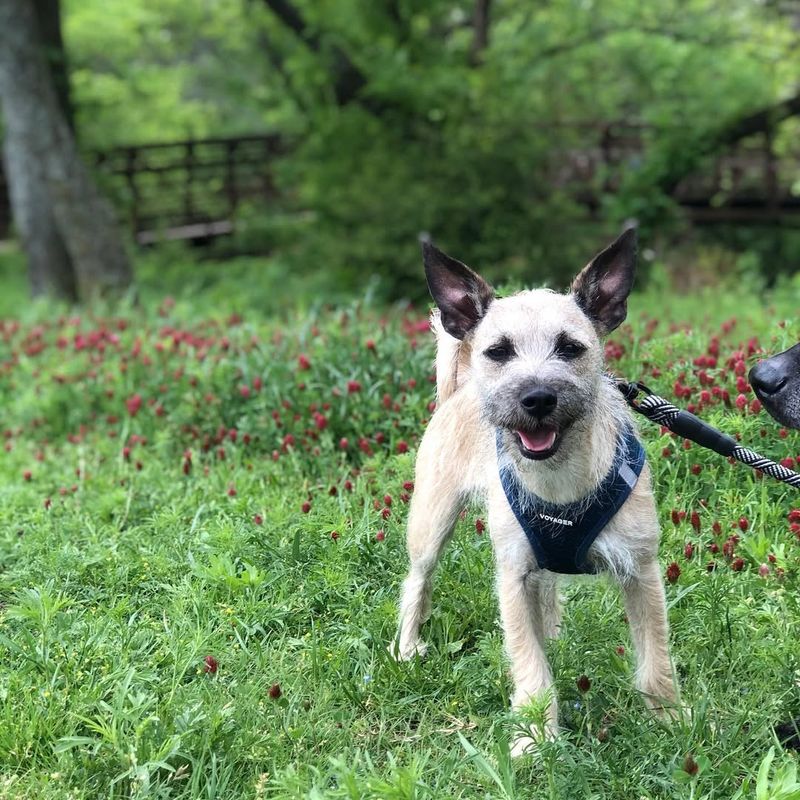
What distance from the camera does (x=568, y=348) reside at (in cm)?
308

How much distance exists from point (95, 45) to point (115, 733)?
21444mm

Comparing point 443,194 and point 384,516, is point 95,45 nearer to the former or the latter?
point 443,194

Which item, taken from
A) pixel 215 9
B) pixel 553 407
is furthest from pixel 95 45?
pixel 553 407

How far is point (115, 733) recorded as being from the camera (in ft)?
9.91

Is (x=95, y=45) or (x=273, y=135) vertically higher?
(x=95, y=45)

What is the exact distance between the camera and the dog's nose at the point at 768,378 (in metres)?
3.54

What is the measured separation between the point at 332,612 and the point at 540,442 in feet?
4.89

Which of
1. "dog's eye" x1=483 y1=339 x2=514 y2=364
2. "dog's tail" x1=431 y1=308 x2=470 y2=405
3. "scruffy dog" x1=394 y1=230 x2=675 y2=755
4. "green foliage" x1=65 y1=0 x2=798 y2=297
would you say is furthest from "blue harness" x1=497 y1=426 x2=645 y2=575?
"green foliage" x1=65 y1=0 x2=798 y2=297

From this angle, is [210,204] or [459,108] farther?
[210,204]

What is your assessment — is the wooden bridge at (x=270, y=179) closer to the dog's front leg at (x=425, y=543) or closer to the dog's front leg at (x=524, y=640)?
the dog's front leg at (x=425, y=543)

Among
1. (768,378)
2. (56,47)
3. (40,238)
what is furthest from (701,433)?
(56,47)

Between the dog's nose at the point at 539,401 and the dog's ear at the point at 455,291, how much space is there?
1.71 feet

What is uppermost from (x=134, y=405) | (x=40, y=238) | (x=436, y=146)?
(x=436, y=146)

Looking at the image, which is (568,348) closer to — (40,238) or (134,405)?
(134,405)
